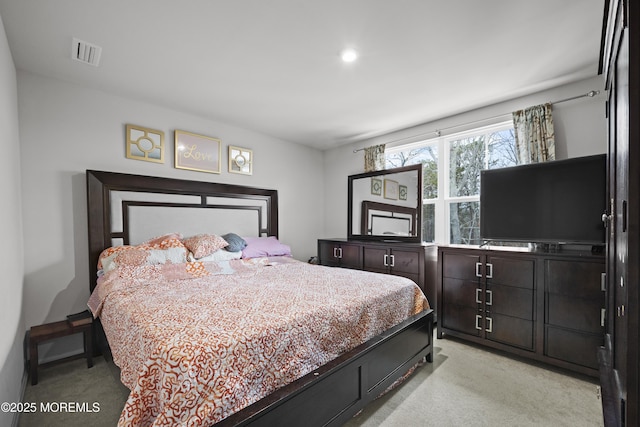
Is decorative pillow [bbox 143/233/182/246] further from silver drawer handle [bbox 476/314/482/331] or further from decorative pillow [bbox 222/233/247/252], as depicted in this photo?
silver drawer handle [bbox 476/314/482/331]


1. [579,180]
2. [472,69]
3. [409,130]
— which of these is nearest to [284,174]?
[409,130]

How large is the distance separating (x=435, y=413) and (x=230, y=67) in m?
3.07

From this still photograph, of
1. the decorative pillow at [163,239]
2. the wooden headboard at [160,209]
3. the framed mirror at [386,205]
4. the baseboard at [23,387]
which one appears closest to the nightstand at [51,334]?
the baseboard at [23,387]

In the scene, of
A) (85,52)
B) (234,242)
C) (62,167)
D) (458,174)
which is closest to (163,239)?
(234,242)

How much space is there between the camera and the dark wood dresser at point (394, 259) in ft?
10.7

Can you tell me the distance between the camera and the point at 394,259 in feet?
11.4

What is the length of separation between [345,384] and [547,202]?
7.76 ft

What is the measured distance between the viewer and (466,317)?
285cm

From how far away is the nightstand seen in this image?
2.19 meters

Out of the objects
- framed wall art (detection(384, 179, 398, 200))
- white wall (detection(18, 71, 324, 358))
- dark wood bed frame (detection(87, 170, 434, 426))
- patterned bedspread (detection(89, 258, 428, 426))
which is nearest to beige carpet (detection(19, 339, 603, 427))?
dark wood bed frame (detection(87, 170, 434, 426))

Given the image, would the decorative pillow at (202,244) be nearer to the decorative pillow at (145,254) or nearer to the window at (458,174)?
the decorative pillow at (145,254)

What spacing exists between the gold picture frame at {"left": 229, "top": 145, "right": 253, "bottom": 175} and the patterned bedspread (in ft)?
5.43

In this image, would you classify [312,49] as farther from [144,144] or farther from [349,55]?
[144,144]

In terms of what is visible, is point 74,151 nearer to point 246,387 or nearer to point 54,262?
point 54,262
